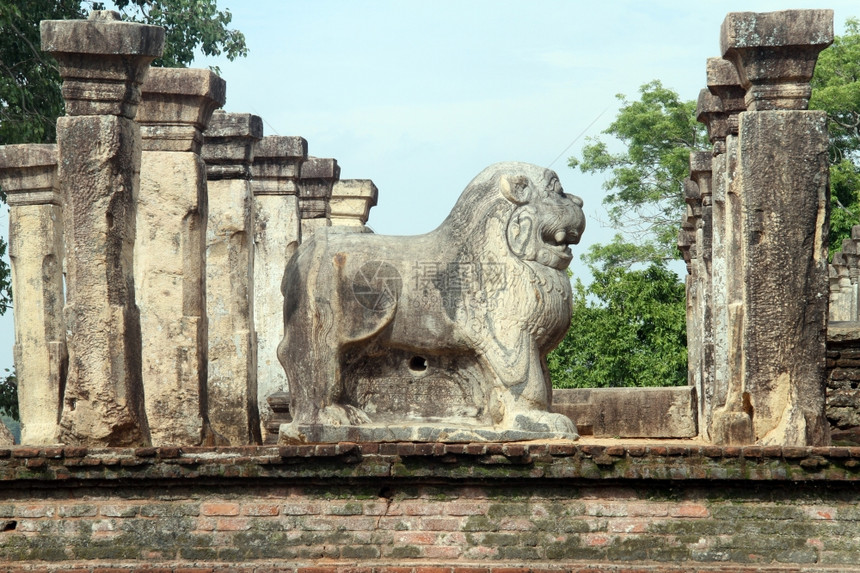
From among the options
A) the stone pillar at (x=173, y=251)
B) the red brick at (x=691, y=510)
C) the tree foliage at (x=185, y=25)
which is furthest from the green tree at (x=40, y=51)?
the red brick at (x=691, y=510)

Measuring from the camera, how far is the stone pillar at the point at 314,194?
1552 centimetres

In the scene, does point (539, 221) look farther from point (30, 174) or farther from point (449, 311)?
point (30, 174)

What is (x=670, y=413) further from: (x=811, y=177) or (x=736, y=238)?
(x=811, y=177)

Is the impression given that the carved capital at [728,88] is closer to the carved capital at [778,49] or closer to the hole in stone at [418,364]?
the carved capital at [778,49]

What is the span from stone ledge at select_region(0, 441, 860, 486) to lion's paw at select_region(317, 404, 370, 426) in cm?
105

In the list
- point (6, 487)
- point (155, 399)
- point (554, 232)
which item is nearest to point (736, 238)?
point (554, 232)

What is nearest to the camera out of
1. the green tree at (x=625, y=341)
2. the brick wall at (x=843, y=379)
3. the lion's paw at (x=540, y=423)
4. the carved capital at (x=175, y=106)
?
the lion's paw at (x=540, y=423)

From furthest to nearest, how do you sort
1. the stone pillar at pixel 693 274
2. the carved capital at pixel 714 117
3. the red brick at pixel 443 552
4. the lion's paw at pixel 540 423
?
the stone pillar at pixel 693 274, the carved capital at pixel 714 117, the lion's paw at pixel 540 423, the red brick at pixel 443 552

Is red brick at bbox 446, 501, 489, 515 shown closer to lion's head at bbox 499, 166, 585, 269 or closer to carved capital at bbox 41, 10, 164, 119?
lion's head at bbox 499, 166, 585, 269

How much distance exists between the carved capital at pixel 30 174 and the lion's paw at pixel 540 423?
5221 millimetres

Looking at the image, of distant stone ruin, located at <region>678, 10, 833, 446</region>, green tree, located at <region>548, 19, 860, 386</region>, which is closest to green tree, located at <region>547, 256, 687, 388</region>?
green tree, located at <region>548, 19, 860, 386</region>

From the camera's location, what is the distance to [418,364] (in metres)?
10.3

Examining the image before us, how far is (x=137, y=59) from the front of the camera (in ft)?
30.4
